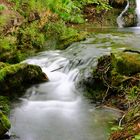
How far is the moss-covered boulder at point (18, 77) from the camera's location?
25.6ft

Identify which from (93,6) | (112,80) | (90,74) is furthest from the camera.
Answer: (93,6)

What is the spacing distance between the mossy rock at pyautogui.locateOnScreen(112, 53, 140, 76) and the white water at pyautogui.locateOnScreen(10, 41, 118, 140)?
39.9 inches

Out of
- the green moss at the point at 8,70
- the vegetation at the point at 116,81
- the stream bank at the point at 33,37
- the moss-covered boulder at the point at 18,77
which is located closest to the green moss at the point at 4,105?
the moss-covered boulder at the point at 18,77

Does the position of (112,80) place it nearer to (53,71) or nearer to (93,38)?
(53,71)

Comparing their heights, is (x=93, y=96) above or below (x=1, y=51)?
below

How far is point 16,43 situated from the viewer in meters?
11.1

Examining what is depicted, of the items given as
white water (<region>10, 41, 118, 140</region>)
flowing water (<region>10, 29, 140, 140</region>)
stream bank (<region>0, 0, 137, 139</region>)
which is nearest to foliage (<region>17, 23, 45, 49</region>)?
stream bank (<region>0, 0, 137, 139</region>)

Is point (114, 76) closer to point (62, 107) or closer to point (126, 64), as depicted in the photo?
point (126, 64)

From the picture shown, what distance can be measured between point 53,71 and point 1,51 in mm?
1677

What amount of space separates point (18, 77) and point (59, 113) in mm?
1585

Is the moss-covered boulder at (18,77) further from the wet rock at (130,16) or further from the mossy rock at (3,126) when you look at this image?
the wet rock at (130,16)

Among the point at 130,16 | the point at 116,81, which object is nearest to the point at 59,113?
the point at 116,81

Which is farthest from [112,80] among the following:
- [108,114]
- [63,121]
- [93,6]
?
[93,6]

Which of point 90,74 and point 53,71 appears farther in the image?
point 53,71
